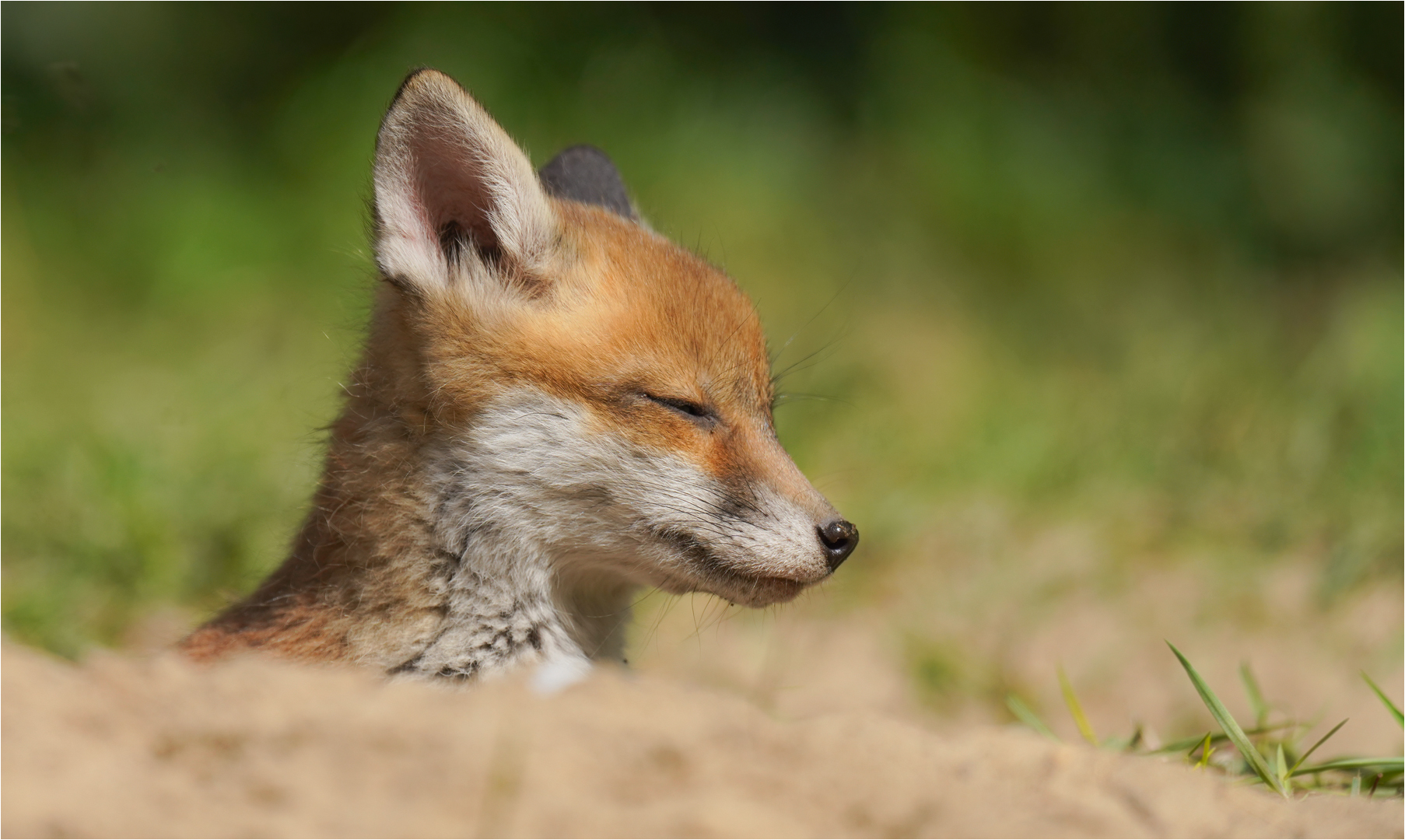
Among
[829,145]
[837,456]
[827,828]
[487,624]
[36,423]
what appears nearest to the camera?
[827,828]

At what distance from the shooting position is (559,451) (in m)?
3.18

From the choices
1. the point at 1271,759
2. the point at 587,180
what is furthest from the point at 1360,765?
the point at 587,180

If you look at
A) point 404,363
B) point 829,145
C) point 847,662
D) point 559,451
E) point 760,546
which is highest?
point 829,145

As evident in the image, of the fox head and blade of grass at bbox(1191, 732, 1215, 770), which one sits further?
the fox head

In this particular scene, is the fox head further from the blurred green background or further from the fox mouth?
the blurred green background

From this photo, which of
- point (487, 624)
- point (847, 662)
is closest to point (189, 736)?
point (487, 624)

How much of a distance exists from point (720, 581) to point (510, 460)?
0.65 metres

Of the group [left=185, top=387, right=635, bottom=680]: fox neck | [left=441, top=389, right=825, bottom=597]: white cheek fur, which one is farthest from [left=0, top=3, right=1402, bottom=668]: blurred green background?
[left=185, top=387, right=635, bottom=680]: fox neck

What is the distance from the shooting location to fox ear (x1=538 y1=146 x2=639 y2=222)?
172 inches

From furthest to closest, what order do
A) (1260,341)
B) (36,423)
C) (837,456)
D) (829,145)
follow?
(829,145) < (1260,341) < (837,456) < (36,423)

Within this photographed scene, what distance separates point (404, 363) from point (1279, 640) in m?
3.84

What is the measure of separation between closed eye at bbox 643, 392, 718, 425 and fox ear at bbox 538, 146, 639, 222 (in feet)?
3.95

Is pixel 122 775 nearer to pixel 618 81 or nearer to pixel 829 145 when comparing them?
pixel 618 81

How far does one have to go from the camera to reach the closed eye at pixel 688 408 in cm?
327
